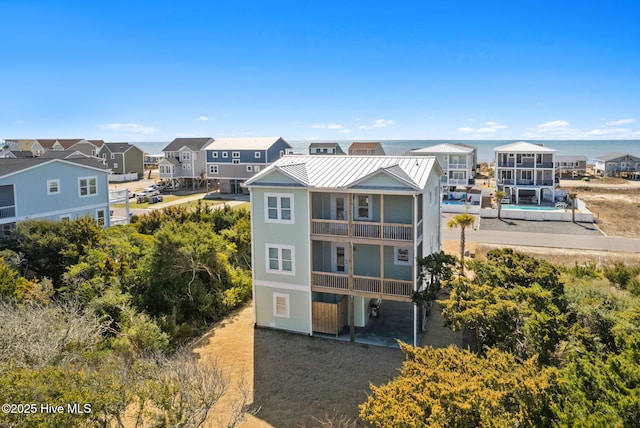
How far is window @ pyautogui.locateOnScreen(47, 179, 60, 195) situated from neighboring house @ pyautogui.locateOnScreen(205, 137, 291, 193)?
3645 cm

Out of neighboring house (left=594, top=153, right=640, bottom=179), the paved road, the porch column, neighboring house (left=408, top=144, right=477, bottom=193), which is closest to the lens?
the porch column

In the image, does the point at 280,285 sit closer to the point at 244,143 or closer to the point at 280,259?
the point at 280,259

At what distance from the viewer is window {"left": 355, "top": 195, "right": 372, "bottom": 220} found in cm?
2156

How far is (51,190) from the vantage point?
101 feet

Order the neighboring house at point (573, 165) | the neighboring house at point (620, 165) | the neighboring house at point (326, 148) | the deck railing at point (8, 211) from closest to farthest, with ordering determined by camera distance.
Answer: the deck railing at point (8, 211)
the neighboring house at point (326, 148)
the neighboring house at point (620, 165)
the neighboring house at point (573, 165)

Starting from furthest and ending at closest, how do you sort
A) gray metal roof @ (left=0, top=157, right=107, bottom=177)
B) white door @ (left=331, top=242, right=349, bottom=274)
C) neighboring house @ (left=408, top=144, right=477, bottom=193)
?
1. neighboring house @ (left=408, top=144, right=477, bottom=193)
2. gray metal roof @ (left=0, top=157, right=107, bottom=177)
3. white door @ (left=331, top=242, right=349, bottom=274)

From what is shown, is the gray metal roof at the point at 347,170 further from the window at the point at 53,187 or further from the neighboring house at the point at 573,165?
the neighboring house at the point at 573,165

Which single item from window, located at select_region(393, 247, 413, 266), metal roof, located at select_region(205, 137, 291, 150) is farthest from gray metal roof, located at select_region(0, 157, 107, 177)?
metal roof, located at select_region(205, 137, 291, 150)

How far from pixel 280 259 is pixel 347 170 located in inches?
216

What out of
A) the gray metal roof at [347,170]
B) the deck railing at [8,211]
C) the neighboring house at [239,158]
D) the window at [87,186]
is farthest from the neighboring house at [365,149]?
the deck railing at [8,211]

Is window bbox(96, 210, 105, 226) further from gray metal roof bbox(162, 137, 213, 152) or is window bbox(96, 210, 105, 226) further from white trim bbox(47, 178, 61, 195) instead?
gray metal roof bbox(162, 137, 213, 152)

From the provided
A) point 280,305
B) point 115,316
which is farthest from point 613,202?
point 115,316

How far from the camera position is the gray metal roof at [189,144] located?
76756 mm

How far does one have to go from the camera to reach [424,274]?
20125mm
